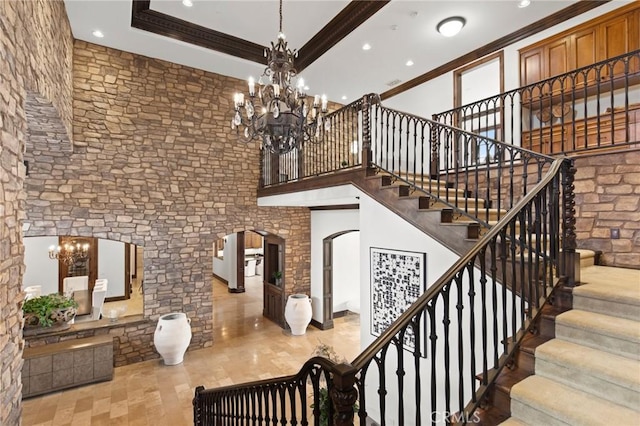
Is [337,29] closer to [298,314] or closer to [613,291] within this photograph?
[613,291]

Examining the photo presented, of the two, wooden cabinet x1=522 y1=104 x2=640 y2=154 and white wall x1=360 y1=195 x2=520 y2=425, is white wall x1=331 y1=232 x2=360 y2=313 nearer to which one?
white wall x1=360 y1=195 x2=520 y2=425

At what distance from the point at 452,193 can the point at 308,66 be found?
407 cm

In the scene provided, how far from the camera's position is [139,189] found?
5.79 meters

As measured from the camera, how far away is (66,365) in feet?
15.7

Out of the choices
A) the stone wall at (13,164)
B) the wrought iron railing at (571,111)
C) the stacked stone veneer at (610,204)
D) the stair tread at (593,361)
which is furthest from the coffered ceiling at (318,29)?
the stair tread at (593,361)

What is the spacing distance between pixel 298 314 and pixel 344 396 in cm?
576

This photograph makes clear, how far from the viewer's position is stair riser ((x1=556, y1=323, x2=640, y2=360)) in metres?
1.86

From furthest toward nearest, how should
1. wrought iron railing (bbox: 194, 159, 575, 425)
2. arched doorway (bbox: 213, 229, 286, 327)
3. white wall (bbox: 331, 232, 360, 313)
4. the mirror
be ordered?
white wall (bbox: 331, 232, 360, 313)
arched doorway (bbox: 213, 229, 286, 327)
the mirror
wrought iron railing (bbox: 194, 159, 575, 425)

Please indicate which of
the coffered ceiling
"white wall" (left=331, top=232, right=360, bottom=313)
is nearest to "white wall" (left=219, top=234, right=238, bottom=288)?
"white wall" (left=331, top=232, right=360, bottom=313)

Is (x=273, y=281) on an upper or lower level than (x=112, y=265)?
lower

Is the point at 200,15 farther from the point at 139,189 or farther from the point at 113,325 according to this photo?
the point at 113,325

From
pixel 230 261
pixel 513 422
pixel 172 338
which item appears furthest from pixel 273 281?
pixel 513 422

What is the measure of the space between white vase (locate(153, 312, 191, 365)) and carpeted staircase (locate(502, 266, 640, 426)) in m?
5.27

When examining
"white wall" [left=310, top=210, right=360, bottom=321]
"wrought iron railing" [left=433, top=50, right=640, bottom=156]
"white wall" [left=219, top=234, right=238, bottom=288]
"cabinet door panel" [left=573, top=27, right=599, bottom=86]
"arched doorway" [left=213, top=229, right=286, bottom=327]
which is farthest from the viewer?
"white wall" [left=219, top=234, right=238, bottom=288]
